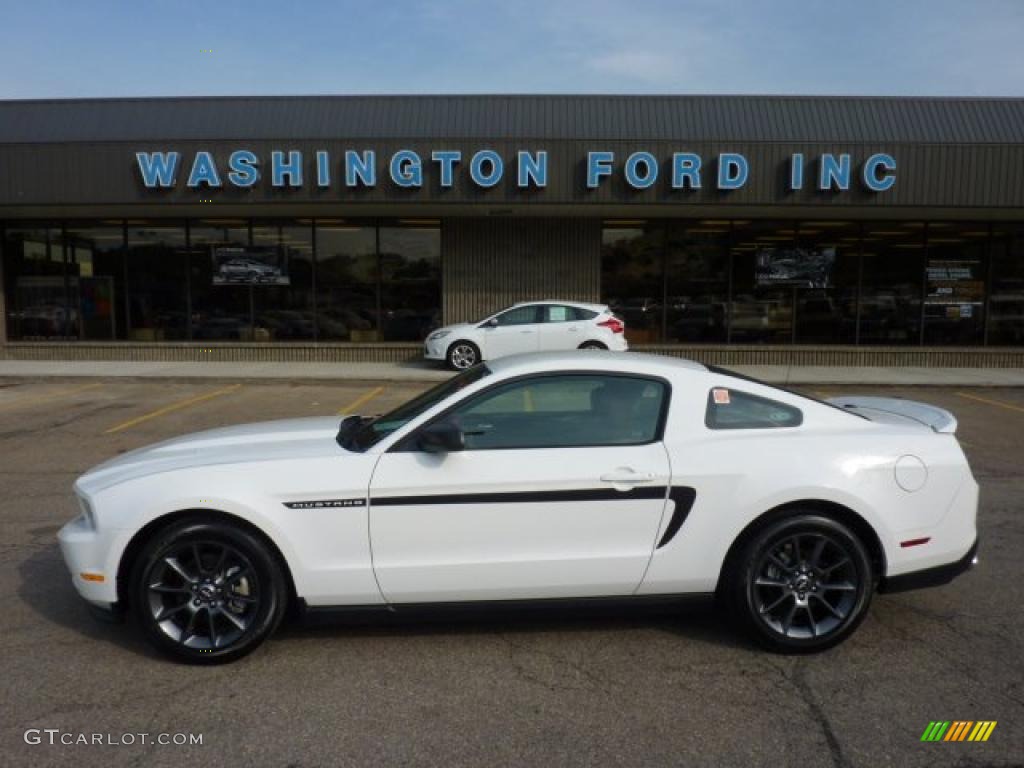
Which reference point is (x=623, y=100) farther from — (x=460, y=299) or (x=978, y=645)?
(x=978, y=645)

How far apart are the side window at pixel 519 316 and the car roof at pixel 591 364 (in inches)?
477

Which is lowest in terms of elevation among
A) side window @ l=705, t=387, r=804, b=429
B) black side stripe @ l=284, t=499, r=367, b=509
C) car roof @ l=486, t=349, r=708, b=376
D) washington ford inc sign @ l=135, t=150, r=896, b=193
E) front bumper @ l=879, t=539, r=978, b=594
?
front bumper @ l=879, t=539, r=978, b=594

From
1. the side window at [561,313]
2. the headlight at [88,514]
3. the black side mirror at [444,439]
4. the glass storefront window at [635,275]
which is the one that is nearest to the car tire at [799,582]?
the black side mirror at [444,439]

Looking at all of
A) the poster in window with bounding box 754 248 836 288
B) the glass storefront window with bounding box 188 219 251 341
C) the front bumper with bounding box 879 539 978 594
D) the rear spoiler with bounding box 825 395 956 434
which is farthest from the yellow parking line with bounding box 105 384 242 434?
the poster in window with bounding box 754 248 836 288

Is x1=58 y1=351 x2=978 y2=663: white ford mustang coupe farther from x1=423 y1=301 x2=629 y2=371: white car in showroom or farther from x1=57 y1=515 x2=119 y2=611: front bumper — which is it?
x1=423 y1=301 x2=629 y2=371: white car in showroom

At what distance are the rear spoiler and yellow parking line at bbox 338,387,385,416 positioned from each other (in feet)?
25.3

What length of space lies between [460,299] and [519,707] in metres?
15.6

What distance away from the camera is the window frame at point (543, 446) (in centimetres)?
381

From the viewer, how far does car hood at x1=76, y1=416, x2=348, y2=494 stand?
385 cm

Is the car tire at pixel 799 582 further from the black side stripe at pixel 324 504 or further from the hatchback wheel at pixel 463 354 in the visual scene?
the hatchback wheel at pixel 463 354

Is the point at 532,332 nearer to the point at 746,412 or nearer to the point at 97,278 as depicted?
the point at 97,278

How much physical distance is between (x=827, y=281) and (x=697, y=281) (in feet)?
9.64

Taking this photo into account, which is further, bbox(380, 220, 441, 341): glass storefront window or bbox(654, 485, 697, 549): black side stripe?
bbox(380, 220, 441, 341): glass storefront window

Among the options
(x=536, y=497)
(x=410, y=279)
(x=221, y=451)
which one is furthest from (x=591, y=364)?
(x=410, y=279)
